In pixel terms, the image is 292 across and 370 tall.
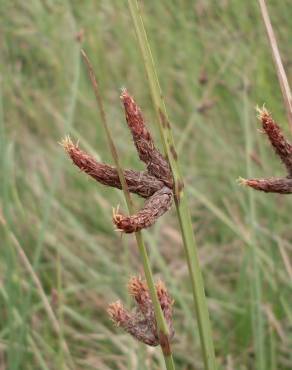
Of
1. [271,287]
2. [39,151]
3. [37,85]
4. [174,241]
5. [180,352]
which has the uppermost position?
[37,85]

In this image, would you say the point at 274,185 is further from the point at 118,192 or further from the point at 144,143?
the point at 118,192

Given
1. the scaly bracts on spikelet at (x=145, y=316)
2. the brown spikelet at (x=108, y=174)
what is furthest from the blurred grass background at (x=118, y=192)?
the brown spikelet at (x=108, y=174)

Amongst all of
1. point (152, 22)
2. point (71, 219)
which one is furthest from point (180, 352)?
point (152, 22)

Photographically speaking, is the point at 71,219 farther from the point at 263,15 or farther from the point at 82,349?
the point at 263,15

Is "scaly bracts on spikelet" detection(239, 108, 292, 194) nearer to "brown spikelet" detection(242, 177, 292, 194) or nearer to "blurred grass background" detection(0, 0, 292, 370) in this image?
"brown spikelet" detection(242, 177, 292, 194)

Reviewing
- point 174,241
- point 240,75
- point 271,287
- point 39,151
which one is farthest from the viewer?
point 39,151

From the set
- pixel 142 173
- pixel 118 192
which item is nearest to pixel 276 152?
pixel 142 173
